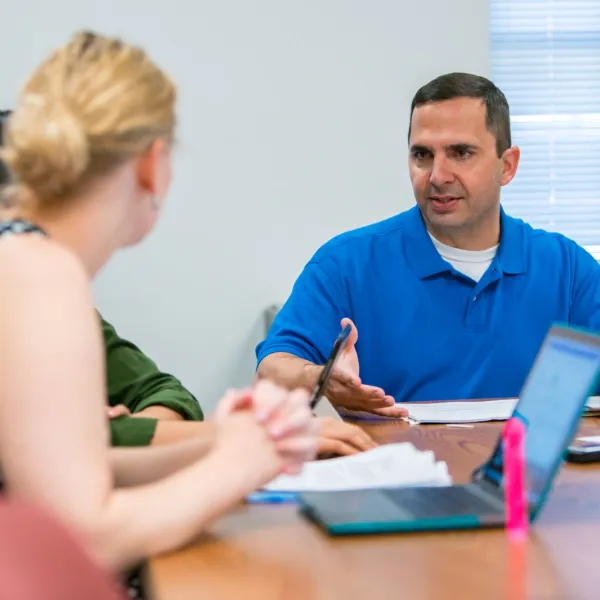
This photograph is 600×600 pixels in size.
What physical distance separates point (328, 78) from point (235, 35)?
0.36 meters

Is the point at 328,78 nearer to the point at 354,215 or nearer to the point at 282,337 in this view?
the point at 354,215

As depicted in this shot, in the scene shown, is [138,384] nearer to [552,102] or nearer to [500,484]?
[500,484]

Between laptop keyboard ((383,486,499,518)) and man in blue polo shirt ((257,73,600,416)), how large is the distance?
0.93 meters

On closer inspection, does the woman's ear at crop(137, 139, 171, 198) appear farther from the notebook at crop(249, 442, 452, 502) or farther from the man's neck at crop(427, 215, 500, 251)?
the man's neck at crop(427, 215, 500, 251)

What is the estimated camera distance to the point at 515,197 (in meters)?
4.00

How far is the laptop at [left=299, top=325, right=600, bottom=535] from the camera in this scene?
1052 mm

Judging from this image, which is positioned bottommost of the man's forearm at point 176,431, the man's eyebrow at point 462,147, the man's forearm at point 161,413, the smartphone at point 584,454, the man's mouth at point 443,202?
the man's forearm at point 161,413

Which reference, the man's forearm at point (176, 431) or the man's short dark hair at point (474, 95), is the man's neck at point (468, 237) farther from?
the man's forearm at point (176, 431)

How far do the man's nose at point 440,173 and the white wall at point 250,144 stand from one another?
114cm

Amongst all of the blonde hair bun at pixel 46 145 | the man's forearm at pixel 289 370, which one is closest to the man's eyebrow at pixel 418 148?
the man's forearm at pixel 289 370

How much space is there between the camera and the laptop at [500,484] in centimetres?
105

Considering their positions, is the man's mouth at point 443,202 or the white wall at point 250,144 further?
the white wall at point 250,144

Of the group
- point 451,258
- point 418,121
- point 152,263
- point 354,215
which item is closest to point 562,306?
point 451,258

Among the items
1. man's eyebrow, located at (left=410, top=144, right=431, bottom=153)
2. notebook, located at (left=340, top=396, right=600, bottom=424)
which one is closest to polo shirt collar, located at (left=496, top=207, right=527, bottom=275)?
man's eyebrow, located at (left=410, top=144, right=431, bottom=153)
